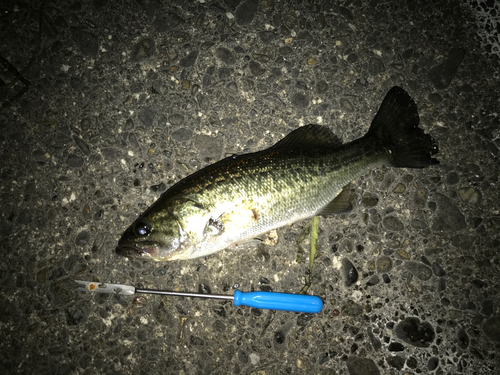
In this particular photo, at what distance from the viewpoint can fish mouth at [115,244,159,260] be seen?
2.12m

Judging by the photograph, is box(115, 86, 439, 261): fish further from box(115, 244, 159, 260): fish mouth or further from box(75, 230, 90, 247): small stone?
box(75, 230, 90, 247): small stone

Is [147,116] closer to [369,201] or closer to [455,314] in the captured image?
[369,201]

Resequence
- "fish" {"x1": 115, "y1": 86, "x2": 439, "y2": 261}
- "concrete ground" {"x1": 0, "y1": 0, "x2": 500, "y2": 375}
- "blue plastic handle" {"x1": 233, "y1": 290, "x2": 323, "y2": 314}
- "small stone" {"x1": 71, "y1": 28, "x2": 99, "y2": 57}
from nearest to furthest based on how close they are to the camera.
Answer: "fish" {"x1": 115, "y1": 86, "x2": 439, "y2": 261} < "blue plastic handle" {"x1": 233, "y1": 290, "x2": 323, "y2": 314} < "concrete ground" {"x1": 0, "y1": 0, "x2": 500, "y2": 375} < "small stone" {"x1": 71, "y1": 28, "x2": 99, "y2": 57}

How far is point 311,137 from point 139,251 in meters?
1.66

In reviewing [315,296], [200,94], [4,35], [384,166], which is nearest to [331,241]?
[315,296]

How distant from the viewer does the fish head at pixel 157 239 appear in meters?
2.10

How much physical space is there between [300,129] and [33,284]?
9.00ft

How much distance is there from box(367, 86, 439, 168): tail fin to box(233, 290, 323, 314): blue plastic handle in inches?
55.3

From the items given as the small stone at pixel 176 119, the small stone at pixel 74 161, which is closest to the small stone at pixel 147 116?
the small stone at pixel 176 119

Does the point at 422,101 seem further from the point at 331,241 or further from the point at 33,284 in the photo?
the point at 33,284

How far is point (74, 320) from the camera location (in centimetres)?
253

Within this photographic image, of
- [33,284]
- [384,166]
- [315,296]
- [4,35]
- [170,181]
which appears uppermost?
[4,35]

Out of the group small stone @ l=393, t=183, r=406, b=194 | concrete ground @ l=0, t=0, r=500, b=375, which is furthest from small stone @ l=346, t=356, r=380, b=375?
small stone @ l=393, t=183, r=406, b=194

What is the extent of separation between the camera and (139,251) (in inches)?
84.3
